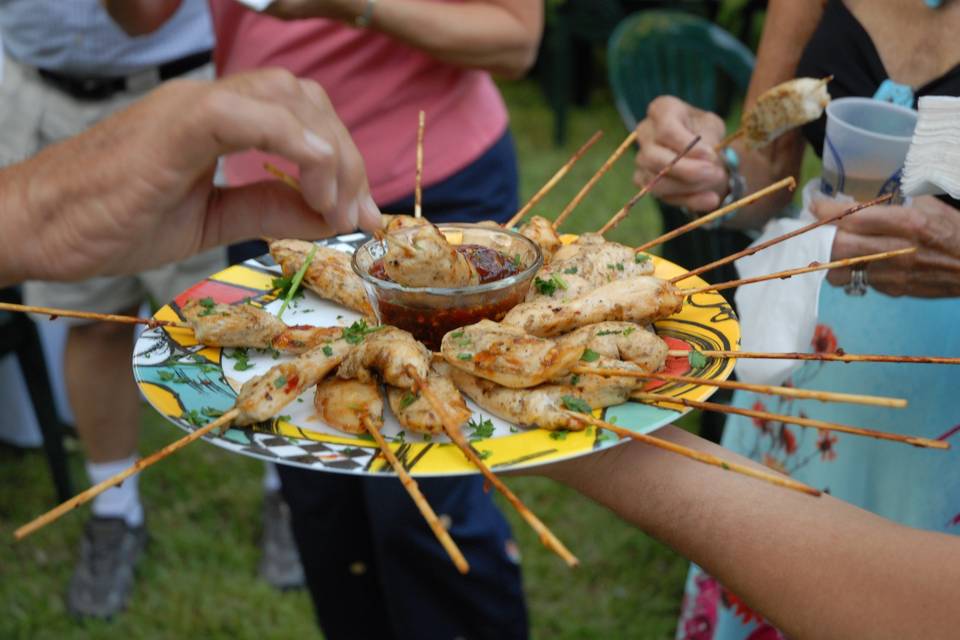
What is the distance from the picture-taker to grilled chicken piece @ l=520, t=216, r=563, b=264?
2.01m

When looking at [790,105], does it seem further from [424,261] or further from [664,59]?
[664,59]

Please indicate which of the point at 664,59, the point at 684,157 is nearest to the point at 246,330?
the point at 684,157

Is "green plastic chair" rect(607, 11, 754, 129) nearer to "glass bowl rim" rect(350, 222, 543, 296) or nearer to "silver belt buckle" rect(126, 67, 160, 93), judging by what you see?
"silver belt buckle" rect(126, 67, 160, 93)

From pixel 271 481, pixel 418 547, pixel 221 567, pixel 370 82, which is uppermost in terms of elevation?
pixel 370 82

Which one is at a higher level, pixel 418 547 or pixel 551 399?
pixel 551 399

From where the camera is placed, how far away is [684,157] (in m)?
2.24

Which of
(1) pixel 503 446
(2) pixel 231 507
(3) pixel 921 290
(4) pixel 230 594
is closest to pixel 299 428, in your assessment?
(1) pixel 503 446

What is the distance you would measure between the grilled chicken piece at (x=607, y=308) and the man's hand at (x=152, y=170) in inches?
16.5

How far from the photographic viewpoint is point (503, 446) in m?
1.38

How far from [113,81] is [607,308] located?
275 centimetres

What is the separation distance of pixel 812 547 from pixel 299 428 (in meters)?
0.86

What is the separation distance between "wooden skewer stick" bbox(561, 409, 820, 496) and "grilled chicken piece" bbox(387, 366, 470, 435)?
0.19m

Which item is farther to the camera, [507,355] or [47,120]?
[47,120]

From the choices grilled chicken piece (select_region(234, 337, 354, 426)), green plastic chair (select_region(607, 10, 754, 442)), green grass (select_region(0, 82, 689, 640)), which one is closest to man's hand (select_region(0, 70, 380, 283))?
grilled chicken piece (select_region(234, 337, 354, 426))
